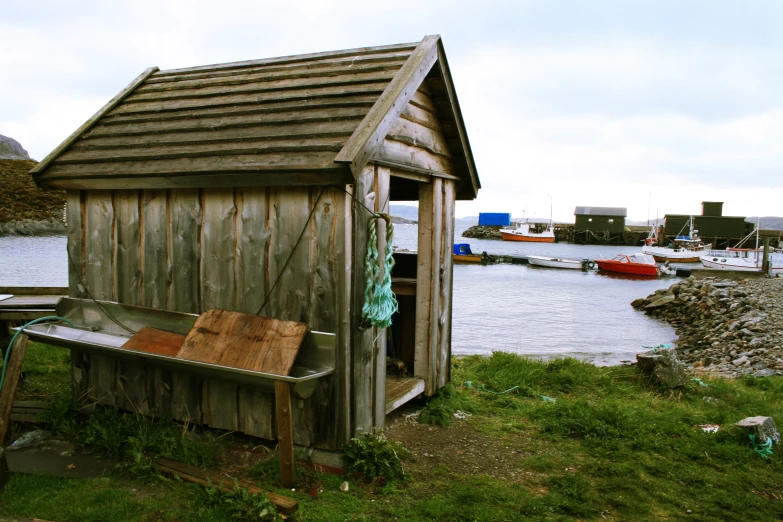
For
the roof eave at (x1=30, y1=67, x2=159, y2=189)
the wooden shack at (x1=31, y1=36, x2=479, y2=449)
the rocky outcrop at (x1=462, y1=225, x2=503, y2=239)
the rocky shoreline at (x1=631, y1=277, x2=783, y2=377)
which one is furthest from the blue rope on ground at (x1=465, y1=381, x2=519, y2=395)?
the rocky outcrop at (x1=462, y1=225, x2=503, y2=239)

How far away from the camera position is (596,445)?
602cm

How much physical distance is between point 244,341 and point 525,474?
2801 mm

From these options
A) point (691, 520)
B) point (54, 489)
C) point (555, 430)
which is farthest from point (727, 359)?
point (54, 489)

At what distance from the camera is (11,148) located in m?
141

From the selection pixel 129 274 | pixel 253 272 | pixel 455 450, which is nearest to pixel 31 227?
pixel 129 274

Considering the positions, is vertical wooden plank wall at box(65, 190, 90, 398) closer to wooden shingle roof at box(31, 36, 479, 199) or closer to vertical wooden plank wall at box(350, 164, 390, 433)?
wooden shingle roof at box(31, 36, 479, 199)

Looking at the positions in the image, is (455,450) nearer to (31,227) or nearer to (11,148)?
(31,227)

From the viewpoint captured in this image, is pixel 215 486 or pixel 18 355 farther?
pixel 18 355

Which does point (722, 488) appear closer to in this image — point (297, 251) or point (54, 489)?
point (297, 251)

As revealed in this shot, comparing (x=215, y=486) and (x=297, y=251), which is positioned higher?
(x=297, y=251)

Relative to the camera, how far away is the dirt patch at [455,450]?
5.33 metres

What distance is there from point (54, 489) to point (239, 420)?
4.86 ft

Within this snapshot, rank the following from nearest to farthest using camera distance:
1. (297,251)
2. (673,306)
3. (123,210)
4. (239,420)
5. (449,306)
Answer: (297,251)
(239,420)
(123,210)
(449,306)
(673,306)

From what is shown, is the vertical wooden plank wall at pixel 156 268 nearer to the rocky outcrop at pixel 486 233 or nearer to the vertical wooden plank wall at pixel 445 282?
the vertical wooden plank wall at pixel 445 282
